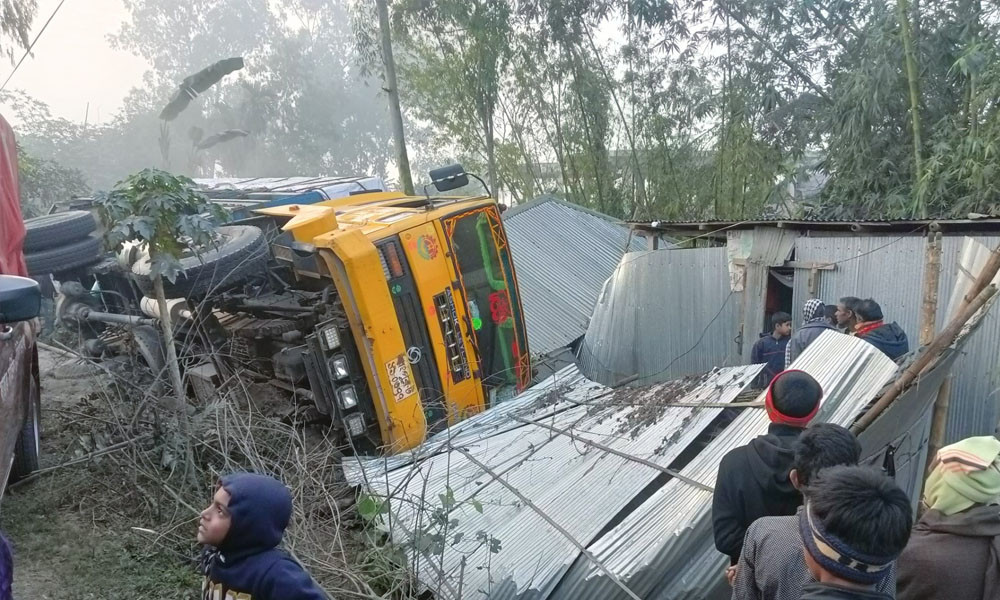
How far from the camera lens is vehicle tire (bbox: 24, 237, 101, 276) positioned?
6.71m

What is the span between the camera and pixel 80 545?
3.70m

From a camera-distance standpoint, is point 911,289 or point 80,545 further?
point 911,289

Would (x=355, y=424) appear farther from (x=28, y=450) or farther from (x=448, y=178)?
(x=448, y=178)

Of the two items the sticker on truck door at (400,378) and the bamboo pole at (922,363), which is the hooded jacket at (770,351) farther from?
the sticker on truck door at (400,378)

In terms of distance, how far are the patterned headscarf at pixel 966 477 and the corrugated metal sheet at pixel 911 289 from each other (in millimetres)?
3333

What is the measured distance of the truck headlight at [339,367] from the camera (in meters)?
4.88

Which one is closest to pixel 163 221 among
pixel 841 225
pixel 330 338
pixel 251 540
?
pixel 330 338

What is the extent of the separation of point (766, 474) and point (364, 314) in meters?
3.25

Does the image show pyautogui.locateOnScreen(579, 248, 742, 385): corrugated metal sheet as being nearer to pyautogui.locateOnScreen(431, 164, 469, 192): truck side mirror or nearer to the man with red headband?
pyautogui.locateOnScreen(431, 164, 469, 192): truck side mirror

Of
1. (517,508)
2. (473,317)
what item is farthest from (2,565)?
(473,317)

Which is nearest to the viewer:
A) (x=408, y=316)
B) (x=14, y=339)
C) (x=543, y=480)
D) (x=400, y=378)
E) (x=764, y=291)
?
(x=14, y=339)

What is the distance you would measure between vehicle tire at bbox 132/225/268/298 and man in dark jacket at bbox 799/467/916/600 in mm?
4519

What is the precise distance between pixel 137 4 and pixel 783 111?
3684 cm

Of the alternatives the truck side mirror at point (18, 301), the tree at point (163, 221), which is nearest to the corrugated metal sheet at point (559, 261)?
the tree at point (163, 221)
